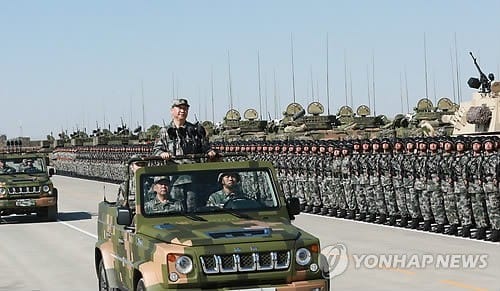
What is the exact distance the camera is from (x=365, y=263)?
13.7 meters

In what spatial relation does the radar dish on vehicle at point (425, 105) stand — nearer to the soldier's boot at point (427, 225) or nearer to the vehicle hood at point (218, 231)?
the soldier's boot at point (427, 225)

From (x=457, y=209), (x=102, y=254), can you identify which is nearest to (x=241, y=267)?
(x=102, y=254)

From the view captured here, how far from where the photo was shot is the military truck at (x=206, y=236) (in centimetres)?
753

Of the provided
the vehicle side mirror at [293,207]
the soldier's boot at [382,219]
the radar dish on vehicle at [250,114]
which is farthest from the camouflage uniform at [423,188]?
the radar dish on vehicle at [250,114]

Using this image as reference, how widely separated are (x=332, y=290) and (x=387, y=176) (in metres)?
8.00

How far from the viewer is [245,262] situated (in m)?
7.57

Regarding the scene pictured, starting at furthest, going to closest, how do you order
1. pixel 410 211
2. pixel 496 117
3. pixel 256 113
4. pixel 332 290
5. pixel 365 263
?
1. pixel 256 113
2. pixel 496 117
3. pixel 410 211
4. pixel 365 263
5. pixel 332 290

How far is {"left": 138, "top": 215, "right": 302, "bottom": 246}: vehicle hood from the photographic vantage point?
7.65 metres

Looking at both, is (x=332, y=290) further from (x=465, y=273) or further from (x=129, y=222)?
(x=129, y=222)

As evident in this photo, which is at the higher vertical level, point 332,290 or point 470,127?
point 470,127

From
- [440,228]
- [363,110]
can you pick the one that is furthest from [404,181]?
[363,110]

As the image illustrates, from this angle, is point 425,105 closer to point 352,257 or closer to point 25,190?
point 25,190

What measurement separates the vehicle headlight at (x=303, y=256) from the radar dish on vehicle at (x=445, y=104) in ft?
105

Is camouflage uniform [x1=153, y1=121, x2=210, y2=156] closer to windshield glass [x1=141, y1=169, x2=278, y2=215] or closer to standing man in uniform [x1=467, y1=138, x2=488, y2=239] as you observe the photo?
windshield glass [x1=141, y1=169, x2=278, y2=215]
